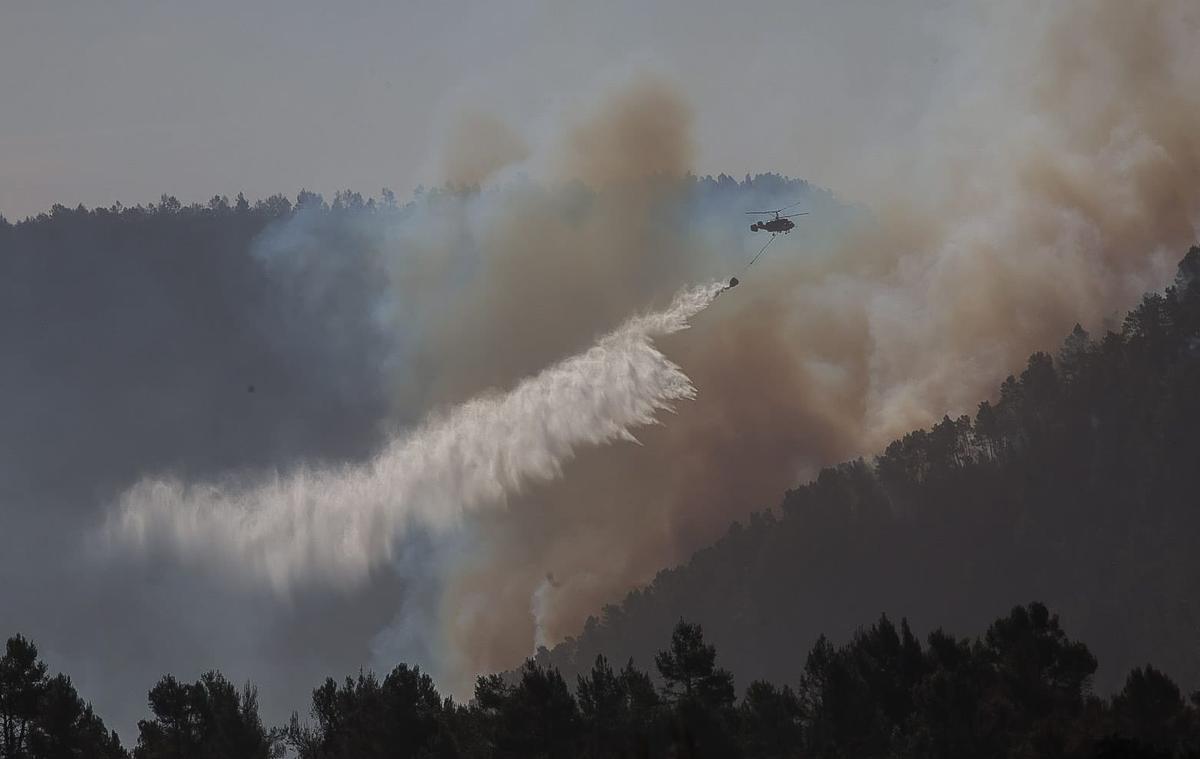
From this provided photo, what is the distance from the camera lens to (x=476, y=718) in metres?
126

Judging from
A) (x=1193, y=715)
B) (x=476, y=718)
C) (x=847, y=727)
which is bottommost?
(x=1193, y=715)

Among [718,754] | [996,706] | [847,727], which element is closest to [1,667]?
[718,754]

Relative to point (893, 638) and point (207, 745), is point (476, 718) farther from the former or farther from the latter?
point (893, 638)

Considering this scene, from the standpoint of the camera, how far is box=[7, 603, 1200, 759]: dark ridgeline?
11050cm

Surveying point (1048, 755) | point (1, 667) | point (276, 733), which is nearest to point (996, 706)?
point (1048, 755)

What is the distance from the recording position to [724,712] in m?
120

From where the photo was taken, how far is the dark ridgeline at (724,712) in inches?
4350

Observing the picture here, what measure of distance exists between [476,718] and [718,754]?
2475cm

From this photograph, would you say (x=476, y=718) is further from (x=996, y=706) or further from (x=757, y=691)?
(x=996, y=706)

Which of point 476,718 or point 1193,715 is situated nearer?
point 1193,715

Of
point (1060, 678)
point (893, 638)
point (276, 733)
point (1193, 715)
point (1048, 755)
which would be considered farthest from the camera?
point (276, 733)

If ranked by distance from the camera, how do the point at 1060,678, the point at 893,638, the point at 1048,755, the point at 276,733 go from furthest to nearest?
the point at 276,733
the point at 893,638
the point at 1060,678
the point at 1048,755

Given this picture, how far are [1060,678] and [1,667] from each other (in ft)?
254

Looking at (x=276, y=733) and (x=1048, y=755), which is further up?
(x=276, y=733)
